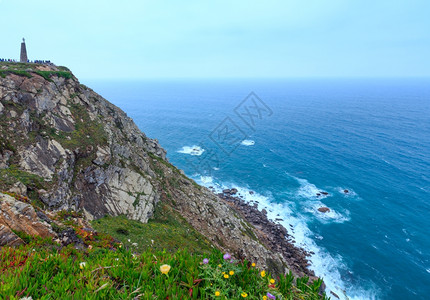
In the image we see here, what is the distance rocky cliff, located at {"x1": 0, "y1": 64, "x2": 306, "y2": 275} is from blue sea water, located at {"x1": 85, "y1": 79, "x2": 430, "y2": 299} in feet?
39.7

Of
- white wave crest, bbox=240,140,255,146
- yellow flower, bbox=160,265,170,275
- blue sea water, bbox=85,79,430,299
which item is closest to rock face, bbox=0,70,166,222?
yellow flower, bbox=160,265,170,275

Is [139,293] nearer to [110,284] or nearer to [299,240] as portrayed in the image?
[110,284]

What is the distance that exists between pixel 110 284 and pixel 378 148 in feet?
337

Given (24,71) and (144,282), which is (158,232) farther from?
(24,71)

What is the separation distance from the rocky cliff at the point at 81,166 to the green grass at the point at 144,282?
61.7 ft

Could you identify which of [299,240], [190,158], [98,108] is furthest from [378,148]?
[98,108]

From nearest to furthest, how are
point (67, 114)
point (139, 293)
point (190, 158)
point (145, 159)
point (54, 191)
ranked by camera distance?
point (139, 293), point (54, 191), point (67, 114), point (145, 159), point (190, 158)

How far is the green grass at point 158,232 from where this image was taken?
23141mm

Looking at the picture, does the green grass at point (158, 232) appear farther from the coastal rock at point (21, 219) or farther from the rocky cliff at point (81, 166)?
the coastal rock at point (21, 219)

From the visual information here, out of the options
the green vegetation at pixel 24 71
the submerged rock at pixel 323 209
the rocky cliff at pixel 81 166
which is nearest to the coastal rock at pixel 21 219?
the rocky cliff at pixel 81 166

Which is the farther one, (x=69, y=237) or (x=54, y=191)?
(x=54, y=191)

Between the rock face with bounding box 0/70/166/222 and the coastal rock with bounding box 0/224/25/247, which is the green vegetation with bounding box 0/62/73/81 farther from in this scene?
the coastal rock with bounding box 0/224/25/247

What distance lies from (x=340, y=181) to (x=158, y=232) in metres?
58.5

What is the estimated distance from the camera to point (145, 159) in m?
43.4
